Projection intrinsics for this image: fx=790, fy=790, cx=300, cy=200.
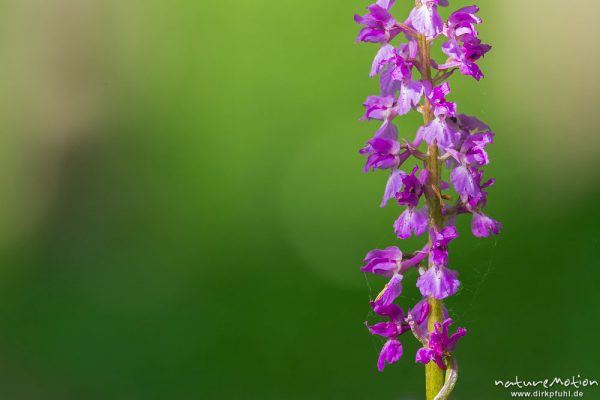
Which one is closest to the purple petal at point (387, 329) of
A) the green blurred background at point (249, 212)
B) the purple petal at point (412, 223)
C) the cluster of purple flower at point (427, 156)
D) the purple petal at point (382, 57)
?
the cluster of purple flower at point (427, 156)

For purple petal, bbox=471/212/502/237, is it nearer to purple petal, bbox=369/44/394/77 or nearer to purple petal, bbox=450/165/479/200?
purple petal, bbox=450/165/479/200

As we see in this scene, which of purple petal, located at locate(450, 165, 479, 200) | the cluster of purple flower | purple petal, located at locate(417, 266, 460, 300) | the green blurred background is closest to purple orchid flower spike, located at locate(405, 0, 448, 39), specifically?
the cluster of purple flower

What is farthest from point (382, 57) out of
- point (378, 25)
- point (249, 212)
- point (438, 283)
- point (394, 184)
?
point (249, 212)

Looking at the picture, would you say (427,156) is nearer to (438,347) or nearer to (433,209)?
(433,209)

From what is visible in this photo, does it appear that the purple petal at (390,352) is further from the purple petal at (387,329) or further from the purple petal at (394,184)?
the purple petal at (394,184)

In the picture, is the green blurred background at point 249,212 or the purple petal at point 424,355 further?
the green blurred background at point 249,212

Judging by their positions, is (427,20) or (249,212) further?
(249,212)
